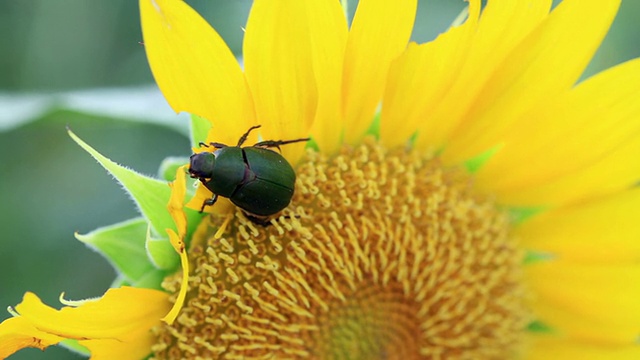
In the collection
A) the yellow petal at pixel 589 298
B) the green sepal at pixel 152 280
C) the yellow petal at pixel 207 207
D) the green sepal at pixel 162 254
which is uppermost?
the yellow petal at pixel 589 298

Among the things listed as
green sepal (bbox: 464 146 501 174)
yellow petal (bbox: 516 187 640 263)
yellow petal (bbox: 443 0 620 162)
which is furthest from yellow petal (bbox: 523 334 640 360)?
yellow petal (bbox: 443 0 620 162)

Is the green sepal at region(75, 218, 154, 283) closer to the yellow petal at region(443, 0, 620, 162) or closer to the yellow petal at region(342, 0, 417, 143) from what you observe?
the yellow petal at region(342, 0, 417, 143)

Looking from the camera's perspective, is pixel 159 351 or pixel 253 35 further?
pixel 159 351

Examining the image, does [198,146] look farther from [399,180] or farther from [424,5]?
[424,5]

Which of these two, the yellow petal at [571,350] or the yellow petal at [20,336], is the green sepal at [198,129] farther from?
the yellow petal at [571,350]

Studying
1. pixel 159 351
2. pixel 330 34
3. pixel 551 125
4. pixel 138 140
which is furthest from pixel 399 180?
pixel 138 140

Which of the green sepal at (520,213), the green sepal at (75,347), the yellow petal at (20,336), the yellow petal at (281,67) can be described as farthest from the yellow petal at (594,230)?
the yellow petal at (20,336)
